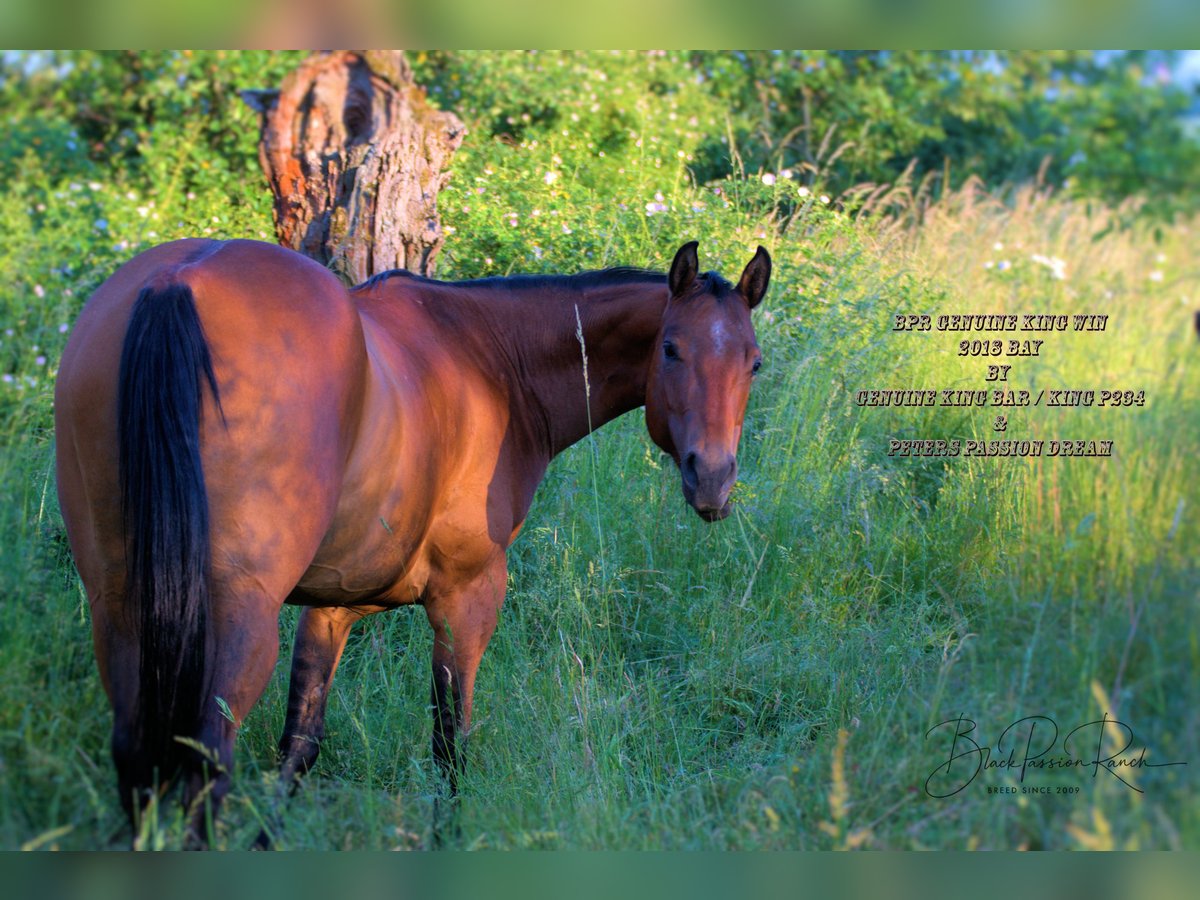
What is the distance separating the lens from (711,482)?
3.59 metres

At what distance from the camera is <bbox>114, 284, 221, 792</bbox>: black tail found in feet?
8.96

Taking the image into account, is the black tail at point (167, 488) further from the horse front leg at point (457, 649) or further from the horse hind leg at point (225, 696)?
the horse front leg at point (457, 649)

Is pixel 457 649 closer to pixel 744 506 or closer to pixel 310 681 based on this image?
pixel 310 681

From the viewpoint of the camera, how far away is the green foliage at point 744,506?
3375 millimetres

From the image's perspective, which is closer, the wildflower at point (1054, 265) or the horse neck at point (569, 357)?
the horse neck at point (569, 357)

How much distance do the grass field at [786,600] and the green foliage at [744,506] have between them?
0.06ft

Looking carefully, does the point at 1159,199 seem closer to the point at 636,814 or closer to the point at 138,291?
the point at 636,814

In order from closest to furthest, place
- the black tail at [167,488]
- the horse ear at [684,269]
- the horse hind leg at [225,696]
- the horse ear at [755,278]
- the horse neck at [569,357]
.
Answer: the black tail at [167,488]
the horse hind leg at [225,696]
the horse ear at [684,269]
the horse ear at [755,278]
the horse neck at [569,357]

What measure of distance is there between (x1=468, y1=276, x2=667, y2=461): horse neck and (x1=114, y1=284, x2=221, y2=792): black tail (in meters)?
1.59

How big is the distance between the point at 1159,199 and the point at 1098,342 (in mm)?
1902

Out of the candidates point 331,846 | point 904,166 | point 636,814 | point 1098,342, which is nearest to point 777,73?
point 904,166

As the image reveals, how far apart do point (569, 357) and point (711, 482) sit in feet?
3.28

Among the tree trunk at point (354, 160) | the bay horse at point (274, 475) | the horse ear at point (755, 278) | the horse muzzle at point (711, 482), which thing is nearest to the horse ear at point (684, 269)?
the bay horse at point (274, 475)
